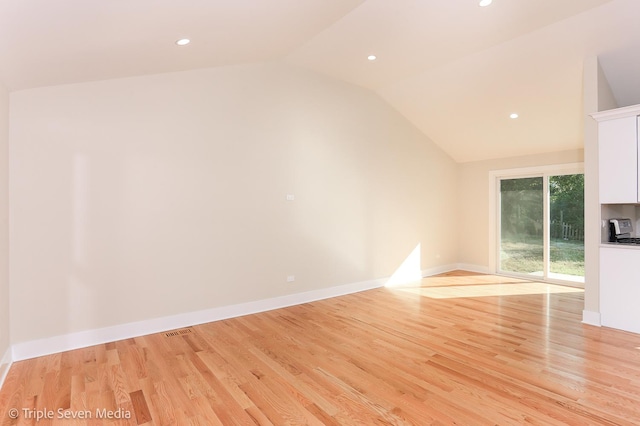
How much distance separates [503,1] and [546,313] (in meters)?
3.61

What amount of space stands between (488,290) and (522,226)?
1782mm

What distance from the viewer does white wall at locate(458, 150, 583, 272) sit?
22.9 ft

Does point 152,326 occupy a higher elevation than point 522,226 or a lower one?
lower

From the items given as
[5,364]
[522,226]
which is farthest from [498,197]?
[5,364]

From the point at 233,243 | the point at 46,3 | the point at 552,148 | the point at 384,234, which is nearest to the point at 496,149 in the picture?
the point at 552,148

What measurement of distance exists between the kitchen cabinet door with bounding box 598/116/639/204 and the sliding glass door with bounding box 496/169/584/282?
7.25ft

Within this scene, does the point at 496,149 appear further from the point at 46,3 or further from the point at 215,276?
the point at 46,3

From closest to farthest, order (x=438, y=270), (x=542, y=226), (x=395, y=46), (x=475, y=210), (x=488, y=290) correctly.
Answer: (x=395, y=46) → (x=488, y=290) → (x=542, y=226) → (x=438, y=270) → (x=475, y=210)

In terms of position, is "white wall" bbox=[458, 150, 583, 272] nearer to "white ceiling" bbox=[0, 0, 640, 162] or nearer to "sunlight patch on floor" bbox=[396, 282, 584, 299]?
"white ceiling" bbox=[0, 0, 640, 162]

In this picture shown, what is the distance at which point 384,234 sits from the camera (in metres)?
6.05

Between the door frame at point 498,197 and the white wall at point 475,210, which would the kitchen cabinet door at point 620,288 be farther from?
the white wall at point 475,210

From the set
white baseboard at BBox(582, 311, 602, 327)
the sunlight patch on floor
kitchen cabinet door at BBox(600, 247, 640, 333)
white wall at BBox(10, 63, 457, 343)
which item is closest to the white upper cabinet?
kitchen cabinet door at BBox(600, 247, 640, 333)

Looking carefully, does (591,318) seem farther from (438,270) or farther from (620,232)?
(438,270)

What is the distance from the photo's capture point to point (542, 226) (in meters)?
6.20
